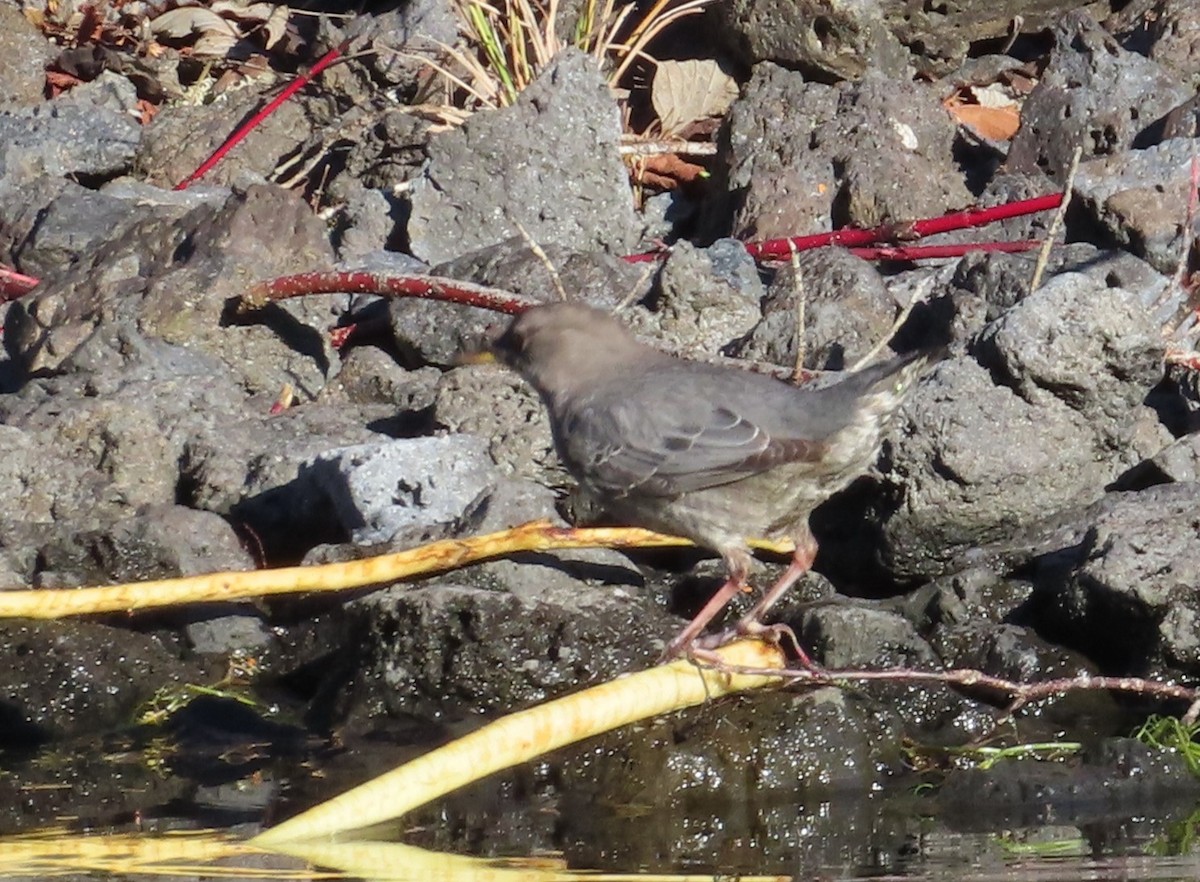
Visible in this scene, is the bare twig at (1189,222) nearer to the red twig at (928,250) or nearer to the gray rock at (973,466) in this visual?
the red twig at (928,250)

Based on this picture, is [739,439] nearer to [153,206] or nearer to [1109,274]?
[1109,274]

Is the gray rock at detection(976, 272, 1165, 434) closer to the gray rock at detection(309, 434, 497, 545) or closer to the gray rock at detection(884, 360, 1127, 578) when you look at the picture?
the gray rock at detection(884, 360, 1127, 578)

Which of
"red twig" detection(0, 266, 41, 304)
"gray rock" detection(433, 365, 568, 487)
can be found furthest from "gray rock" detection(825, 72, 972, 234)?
"red twig" detection(0, 266, 41, 304)

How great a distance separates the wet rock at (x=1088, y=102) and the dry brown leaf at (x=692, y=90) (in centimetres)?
166

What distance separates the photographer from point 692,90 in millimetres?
10805

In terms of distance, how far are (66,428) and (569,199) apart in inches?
112

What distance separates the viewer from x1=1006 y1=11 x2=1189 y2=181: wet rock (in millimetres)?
9664

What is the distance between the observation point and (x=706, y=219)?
10156mm

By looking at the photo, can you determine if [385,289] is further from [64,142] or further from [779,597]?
[64,142]

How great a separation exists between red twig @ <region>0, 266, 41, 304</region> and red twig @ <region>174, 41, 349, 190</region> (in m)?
1.12

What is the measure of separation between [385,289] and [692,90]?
2995 millimetres

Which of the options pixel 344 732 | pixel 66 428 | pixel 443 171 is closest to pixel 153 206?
pixel 443 171

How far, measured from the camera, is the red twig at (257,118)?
1069 cm

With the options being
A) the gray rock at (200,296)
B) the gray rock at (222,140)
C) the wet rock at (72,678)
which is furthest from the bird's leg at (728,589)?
the gray rock at (222,140)
